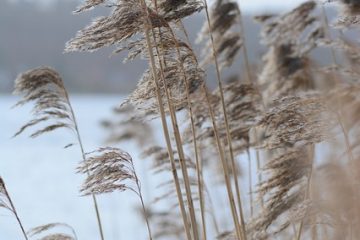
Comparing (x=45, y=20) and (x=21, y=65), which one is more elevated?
(x=45, y=20)

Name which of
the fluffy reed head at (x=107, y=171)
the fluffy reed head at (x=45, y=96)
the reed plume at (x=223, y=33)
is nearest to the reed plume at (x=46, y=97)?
the fluffy reed head at (x=45, y=96)

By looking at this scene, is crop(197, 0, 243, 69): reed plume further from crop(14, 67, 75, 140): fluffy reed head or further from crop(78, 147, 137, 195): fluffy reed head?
crop(78, 147, 137, 195): fluffy reed head

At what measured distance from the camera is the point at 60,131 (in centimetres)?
1303

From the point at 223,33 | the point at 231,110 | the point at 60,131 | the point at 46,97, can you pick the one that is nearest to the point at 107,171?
the point at 46,97

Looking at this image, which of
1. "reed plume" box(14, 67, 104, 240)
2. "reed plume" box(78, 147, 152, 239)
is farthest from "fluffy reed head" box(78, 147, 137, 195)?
"reed plume" box(14, 67, 104, 240)

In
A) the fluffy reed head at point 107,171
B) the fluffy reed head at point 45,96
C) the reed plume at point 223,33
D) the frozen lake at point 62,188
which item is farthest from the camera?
the frozen lake at point 62,188

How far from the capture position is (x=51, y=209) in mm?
8070

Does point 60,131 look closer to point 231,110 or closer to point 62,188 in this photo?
point 62,188

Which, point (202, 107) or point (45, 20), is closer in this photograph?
point (202, 107)

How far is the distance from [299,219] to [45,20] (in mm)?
18885

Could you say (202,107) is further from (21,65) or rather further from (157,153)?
(21,65)

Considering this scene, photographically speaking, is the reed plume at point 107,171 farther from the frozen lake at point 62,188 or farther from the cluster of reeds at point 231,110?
the frozen lake at point 62,188

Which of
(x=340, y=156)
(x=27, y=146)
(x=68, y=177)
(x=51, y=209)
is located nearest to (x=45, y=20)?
(x=27, y=146)

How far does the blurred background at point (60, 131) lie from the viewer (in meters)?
7.09
